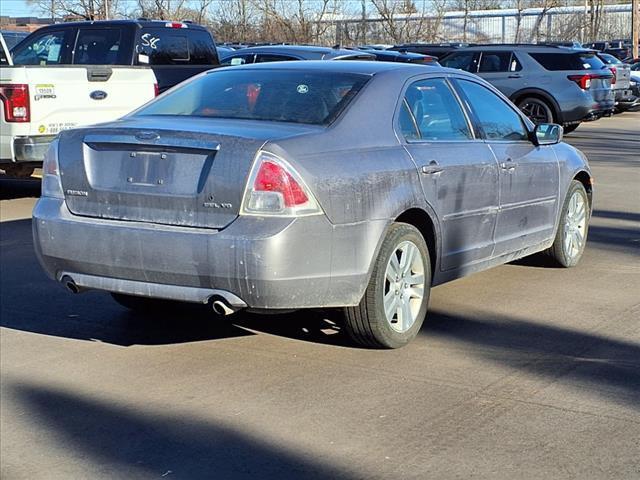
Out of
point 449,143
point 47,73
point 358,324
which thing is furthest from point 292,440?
point 47,73

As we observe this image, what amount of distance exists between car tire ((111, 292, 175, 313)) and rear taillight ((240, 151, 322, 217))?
5.98 ft

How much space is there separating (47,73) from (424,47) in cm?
1524

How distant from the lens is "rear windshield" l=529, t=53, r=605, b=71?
20453 millimetres

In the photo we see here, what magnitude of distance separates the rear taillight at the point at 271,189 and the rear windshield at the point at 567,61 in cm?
1635

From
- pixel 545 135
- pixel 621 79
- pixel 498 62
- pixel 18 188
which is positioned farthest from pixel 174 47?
pixel 621 79

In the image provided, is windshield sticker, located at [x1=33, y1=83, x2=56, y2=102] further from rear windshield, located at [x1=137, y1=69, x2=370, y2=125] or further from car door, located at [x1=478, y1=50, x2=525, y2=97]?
car door, located at [x1=478, y1=50, x2=525, y2=97]

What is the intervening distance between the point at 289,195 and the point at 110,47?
9657 mm

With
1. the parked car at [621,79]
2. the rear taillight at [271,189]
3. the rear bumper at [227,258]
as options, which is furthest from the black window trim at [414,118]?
the parked car at [621,79]

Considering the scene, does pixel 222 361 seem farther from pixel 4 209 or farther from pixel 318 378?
pixel 4 209

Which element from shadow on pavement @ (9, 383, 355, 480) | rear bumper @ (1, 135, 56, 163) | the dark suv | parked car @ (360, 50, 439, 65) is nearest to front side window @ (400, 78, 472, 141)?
shadow on pavement @ (9, 383, 355, 480)

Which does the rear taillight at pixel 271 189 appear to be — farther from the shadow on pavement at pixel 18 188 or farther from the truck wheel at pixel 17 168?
the shadow on pavement at pixel 18 188

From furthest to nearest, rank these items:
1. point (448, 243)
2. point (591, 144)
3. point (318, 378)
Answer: point (591, 144)
point (448, 243)
point (318, 378)

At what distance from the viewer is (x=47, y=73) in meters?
10.8

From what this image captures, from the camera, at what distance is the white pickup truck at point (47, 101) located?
10562 millimetres
